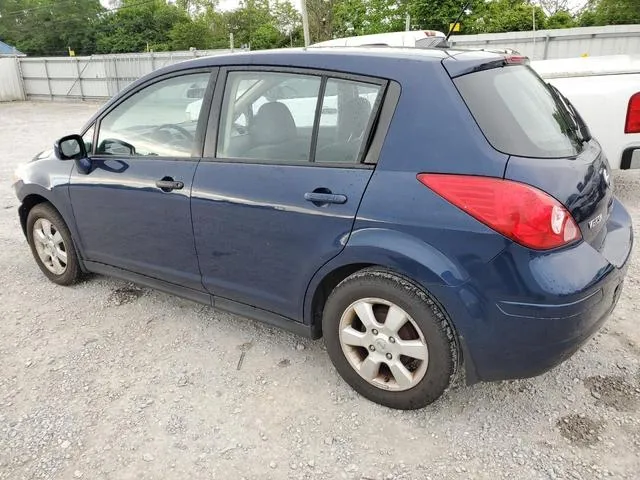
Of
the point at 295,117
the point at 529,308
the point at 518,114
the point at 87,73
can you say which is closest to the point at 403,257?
the point at 529,308

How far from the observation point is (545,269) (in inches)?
79.9

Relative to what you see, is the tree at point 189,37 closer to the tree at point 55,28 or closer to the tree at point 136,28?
the tree at point 136,28

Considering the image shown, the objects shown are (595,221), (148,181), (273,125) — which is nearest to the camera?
(595,221)

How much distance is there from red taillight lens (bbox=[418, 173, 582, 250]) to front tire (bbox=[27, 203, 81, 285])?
9.46 feet

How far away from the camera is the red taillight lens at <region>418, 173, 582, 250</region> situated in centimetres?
202

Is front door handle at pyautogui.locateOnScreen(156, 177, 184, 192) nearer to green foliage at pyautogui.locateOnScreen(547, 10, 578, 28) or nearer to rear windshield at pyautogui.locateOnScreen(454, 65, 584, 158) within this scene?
rear windshield at pyautogui.locateOnScreen(454, 65, 584, 158)

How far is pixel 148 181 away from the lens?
3055 mm

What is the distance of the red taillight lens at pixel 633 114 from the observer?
4812mm

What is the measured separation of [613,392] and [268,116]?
2.22 metres

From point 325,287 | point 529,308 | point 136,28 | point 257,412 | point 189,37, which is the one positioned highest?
point 136,28

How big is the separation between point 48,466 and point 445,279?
6.13ft

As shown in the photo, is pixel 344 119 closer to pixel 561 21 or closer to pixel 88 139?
pixel 88 139

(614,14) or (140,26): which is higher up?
(140,26)

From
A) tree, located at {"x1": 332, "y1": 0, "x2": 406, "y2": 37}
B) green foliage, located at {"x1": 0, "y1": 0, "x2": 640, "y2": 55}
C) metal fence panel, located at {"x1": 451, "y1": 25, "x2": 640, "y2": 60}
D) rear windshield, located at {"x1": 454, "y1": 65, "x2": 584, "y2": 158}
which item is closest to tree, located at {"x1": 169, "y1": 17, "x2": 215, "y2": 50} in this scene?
green foliage, located at {"x1": 0, "y1": 0, "x2": 640, "y2": 55}
